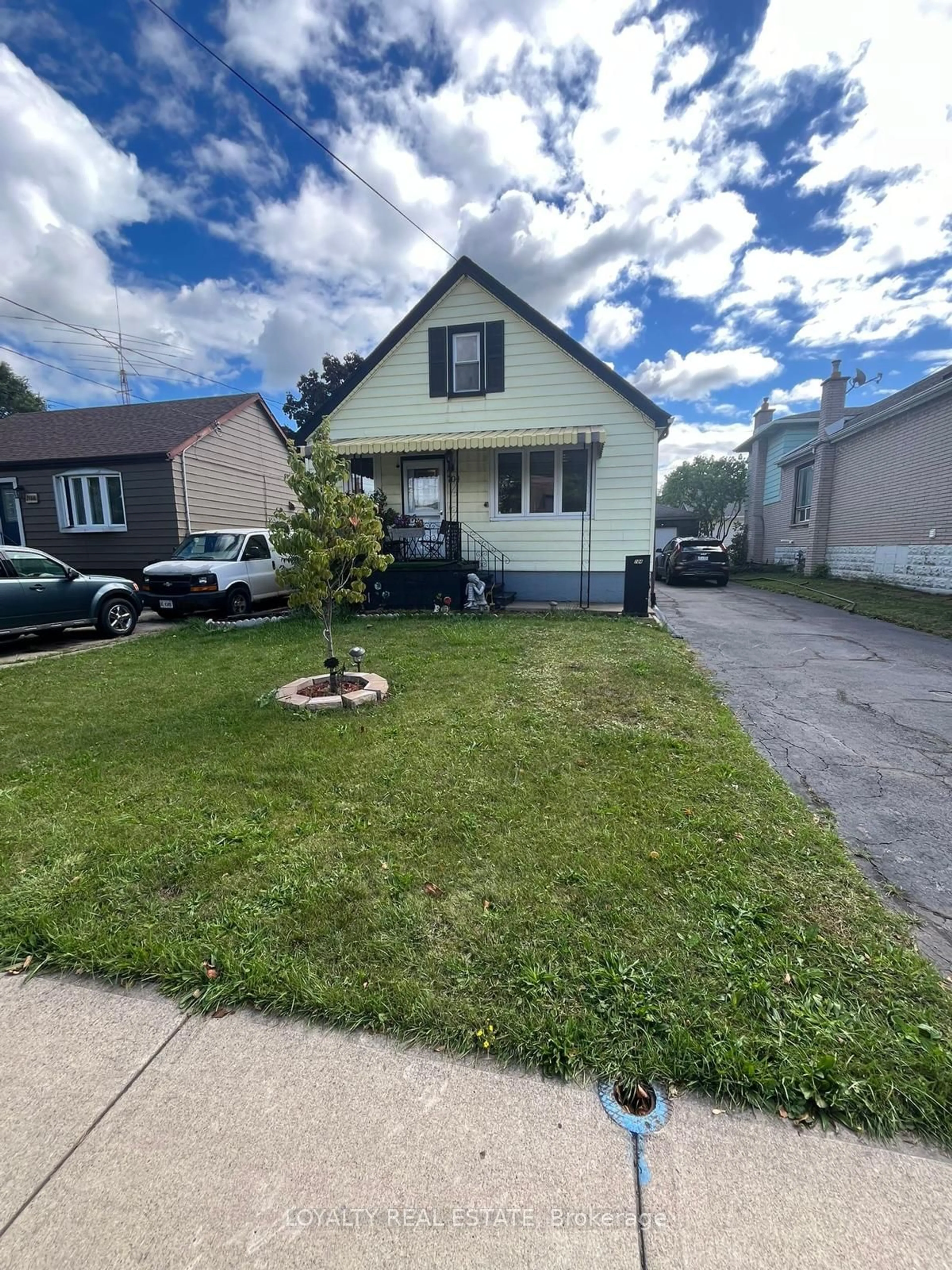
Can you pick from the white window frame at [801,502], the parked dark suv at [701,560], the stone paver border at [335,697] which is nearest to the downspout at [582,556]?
the stone paver border at [335,697]

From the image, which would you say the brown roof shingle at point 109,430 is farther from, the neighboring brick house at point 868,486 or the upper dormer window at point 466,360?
the neighboring brick house at point 868,486

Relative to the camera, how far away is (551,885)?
255 centimetres

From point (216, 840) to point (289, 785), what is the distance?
0.69m

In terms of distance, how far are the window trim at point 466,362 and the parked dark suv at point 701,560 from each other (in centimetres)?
938

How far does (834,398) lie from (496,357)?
49.6ft

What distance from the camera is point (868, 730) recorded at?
→ 184 inches

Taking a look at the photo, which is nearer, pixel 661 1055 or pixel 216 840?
pixel 661 1055

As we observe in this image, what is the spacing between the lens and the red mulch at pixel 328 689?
17.5ft

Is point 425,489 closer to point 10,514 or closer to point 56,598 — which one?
point 56,598

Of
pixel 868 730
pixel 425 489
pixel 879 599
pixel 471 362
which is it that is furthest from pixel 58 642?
pixel 879 599

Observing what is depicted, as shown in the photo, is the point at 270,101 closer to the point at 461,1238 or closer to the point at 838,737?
the point at 838,737

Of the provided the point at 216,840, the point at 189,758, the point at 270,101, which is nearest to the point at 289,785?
the point at 216,840

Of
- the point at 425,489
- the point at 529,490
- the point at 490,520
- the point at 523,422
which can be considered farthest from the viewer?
the point at 425,489

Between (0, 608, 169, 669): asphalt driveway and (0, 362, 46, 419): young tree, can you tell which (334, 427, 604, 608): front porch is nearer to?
(0, 608, 169, 669): asphalt driveway
